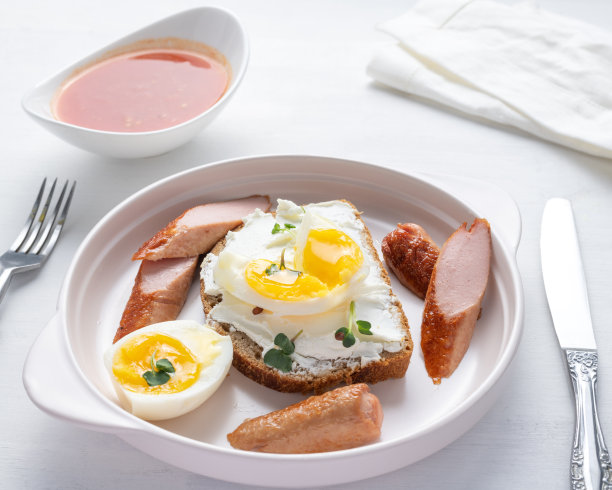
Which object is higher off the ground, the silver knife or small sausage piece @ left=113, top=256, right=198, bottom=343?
small sausage piece @ left=113, top=256, right=198, bottom=343

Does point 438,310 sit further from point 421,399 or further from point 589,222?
point 589,222

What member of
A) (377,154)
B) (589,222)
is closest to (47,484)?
(377,154)

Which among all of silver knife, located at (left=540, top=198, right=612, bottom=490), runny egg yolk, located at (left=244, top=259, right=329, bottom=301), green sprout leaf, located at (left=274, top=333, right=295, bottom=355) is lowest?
silver knife, located at (left=540, top=198, right=612, bottom=490)

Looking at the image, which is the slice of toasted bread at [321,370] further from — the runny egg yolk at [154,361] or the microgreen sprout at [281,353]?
the runny egg yolk at [154,361]

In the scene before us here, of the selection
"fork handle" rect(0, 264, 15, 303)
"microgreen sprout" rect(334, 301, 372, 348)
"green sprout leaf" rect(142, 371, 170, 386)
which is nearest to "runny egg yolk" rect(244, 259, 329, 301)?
"microgreen sprout" rect(334, 301, 372, 348)

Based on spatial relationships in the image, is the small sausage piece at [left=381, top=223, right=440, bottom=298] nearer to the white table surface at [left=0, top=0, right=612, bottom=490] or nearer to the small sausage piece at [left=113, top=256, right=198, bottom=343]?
the white table surface at [left=0, top=0, right=612, bottom=490]

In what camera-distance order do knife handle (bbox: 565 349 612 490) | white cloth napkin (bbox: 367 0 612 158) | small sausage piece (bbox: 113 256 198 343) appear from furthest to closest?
white cloth napkin (bbox: 367 0 612 158), small sausage piece (bbox: 113 256 198 343), knife handle (bbox: 565 349 612 490)
